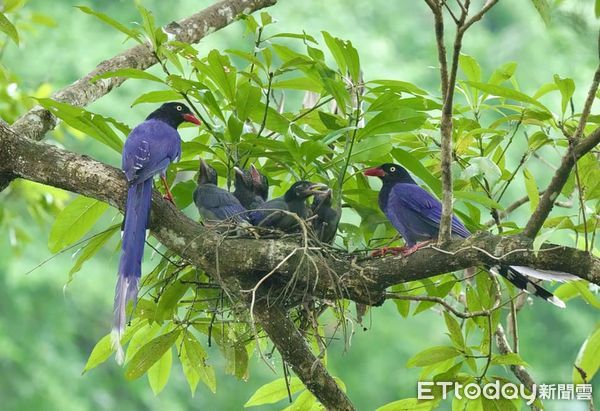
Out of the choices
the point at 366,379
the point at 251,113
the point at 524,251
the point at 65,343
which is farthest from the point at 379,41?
the point at 524,251

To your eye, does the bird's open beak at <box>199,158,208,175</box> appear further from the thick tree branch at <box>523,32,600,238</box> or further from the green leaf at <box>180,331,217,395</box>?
the thick tree branch at <box>523,32,600,238</box>

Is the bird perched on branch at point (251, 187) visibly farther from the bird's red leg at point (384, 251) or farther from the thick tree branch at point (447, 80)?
the thick tree branch at point (447, 80)

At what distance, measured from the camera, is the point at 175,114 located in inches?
196

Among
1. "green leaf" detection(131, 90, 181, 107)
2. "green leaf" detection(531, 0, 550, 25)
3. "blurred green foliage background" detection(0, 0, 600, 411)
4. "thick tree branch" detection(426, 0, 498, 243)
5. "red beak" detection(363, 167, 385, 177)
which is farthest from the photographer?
"blurred green foliage background" detection(0, 0, 600, 411)

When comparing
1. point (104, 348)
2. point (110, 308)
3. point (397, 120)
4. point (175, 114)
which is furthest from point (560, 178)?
point (110, 308)

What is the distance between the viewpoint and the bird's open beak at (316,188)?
4.37 m

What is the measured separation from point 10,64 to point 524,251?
35.4 feet

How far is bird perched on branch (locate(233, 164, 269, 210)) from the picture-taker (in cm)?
469

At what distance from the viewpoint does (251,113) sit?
4250 mm

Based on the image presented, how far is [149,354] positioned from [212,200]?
717mm

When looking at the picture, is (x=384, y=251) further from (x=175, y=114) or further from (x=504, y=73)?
(x=175, y=114)

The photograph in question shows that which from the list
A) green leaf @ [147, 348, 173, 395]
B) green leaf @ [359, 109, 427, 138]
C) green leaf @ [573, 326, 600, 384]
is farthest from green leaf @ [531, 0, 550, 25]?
green leaf @ [147, 348, 173, 395]

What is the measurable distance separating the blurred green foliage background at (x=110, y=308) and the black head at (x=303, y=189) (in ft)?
24.0

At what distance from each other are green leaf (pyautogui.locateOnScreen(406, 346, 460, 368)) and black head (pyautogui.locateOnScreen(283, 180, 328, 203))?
0.85 meters
